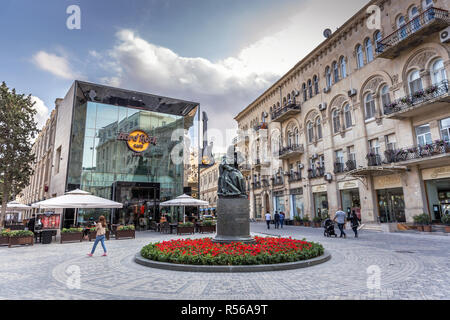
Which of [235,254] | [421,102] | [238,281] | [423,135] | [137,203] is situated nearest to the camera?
[238,281]

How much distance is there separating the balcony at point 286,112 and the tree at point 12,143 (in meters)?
27.5

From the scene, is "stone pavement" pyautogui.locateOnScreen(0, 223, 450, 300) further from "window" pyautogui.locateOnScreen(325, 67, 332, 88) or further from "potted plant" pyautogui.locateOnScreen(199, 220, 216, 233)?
"window" pyautogui.locateOnScreen(325, 67, 332, 88)

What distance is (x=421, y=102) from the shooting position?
18.0m

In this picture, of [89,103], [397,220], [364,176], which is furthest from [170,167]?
[397,220]

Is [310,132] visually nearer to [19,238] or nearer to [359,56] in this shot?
[359,56]

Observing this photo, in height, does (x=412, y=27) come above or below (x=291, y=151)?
above

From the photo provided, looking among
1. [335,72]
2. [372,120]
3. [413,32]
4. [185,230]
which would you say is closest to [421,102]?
[413,32]

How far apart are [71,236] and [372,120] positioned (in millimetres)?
24245

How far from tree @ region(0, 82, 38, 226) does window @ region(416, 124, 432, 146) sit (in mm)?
33249

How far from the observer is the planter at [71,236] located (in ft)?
52.9

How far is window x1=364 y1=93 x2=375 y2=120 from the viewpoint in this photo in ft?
76.9

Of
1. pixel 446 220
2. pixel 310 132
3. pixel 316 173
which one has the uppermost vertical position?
pixel 310 132
